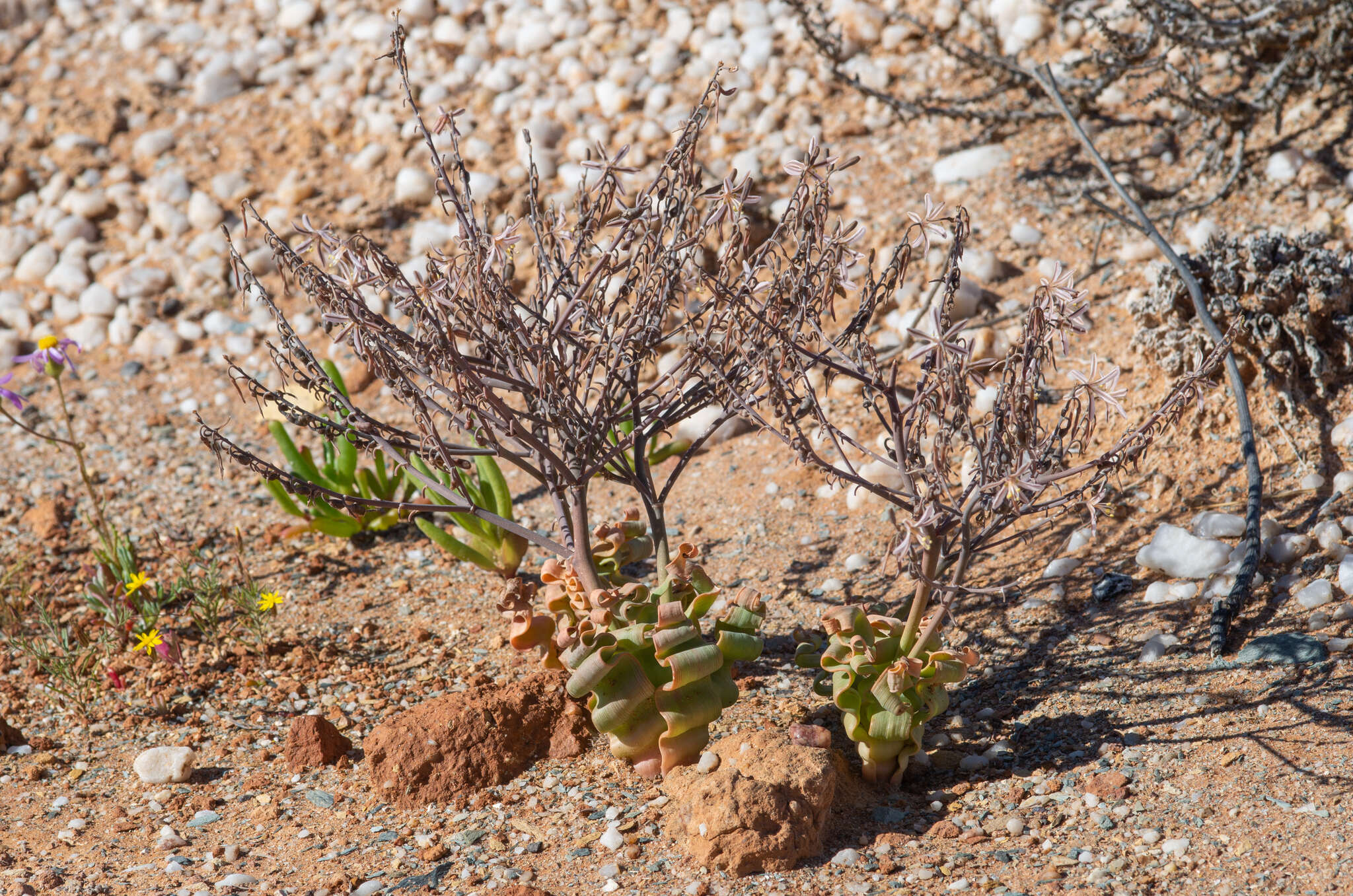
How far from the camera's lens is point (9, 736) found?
3.23m

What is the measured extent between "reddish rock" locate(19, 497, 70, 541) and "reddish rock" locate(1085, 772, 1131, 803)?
12.8 feet

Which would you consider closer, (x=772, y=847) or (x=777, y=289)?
(x=772, y=847)

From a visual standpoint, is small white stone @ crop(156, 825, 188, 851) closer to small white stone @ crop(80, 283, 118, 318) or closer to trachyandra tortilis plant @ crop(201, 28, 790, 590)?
trachyandra tortilis plant @ crop(201, 28, 790, 590)

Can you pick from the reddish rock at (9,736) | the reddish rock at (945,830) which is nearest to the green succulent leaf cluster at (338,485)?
the reddish rock at (9,736)

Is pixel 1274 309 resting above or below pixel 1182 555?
above

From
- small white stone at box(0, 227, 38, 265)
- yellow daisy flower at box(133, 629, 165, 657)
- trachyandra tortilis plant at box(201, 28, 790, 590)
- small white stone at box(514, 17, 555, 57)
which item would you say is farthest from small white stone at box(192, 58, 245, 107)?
trachyandra tortilis plant at box(201, 28, 790, 590)

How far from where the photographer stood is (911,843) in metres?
2.45

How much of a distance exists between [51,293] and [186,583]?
9.93 ft

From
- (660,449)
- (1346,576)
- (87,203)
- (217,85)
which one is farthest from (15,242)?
(1346,576)

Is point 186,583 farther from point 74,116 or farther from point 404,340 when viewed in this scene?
point 74,116

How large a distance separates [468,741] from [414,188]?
3.67 meters

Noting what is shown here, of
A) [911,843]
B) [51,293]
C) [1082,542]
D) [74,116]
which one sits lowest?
[911,843]

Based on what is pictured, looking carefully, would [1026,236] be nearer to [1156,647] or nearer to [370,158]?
[1156,647]

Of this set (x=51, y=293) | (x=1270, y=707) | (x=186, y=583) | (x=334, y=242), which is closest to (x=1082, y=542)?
(x=1270, y=707)
